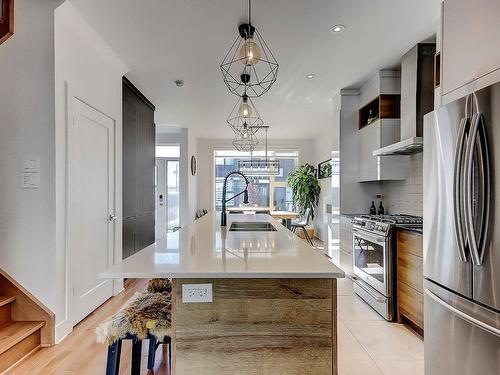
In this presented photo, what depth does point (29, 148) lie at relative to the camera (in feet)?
7.97

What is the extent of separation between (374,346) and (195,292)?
190cm

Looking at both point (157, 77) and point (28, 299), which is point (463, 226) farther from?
point (157, 77)

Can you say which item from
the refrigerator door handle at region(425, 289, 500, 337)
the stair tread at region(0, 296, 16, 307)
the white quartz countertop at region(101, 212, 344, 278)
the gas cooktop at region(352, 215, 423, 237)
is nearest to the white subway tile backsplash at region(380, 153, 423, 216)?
the gas cooktop at region(352, 215, 423, 237)

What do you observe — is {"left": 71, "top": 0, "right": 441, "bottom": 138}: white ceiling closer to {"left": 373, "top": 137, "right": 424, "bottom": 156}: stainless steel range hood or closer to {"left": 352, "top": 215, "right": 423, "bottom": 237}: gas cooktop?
{"left": 373, "top": 137, "right": 424, "bottom": 156}: stainless steel range hood

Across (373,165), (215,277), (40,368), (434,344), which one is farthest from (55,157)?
(373,165)

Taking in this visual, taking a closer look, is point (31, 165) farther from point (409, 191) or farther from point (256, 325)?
point (409, 191)

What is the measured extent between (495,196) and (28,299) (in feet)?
10.3

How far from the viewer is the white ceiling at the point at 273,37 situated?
248cm

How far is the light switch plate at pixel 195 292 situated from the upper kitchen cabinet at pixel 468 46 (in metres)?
1.76

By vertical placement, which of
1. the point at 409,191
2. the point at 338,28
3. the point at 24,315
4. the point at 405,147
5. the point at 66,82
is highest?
the point at 338,28

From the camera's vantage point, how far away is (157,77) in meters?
4.04

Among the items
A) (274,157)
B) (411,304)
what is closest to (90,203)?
(411,304)

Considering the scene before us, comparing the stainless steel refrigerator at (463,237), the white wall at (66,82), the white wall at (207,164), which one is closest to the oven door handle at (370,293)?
the stainless steel refrigerator at (463,237)

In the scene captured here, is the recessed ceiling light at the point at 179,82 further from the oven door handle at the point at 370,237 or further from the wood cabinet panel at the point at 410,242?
the wood cabinet panel at the point at 410,242
